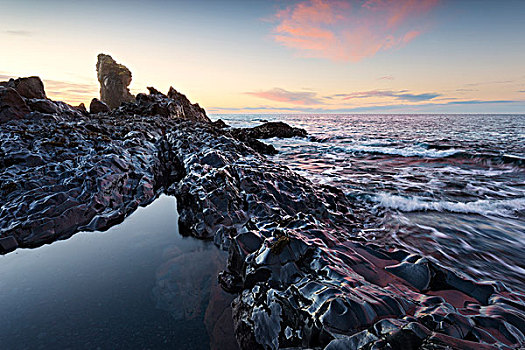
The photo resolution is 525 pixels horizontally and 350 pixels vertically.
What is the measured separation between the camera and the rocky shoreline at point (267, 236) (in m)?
2.04

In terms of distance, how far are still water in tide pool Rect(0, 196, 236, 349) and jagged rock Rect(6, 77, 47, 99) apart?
18655 mm

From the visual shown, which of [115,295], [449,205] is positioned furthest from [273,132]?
[115,295]

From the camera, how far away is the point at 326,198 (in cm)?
629

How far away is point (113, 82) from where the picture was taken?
6325cm

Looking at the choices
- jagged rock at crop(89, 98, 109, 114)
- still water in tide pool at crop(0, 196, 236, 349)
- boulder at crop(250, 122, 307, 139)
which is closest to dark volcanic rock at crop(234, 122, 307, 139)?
boulder at crop(250, 122, 307, 139)

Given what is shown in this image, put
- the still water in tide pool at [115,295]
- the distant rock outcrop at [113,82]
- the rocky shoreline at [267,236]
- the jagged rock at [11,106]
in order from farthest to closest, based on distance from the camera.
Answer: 1. the distant rock outcrop at [113,82]
2. the jagged rock at [11,106]
3. the still water in tide pool at [115,295]
4. the rocky shoreline at [267,236]

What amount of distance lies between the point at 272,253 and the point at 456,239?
16.7 ft

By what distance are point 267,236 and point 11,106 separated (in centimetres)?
1661

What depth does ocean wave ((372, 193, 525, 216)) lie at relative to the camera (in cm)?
678

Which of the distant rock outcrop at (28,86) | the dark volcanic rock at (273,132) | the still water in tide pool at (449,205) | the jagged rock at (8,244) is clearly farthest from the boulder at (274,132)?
the jagged rock at (8,244)

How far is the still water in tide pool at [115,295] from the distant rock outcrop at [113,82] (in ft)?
239

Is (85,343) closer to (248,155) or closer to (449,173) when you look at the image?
(248,155)

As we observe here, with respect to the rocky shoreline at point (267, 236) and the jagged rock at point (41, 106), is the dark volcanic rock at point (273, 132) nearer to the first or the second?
the jagged rock at point (41, 106)

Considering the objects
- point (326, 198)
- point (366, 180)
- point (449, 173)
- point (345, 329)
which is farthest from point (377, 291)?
point (449, 173)
